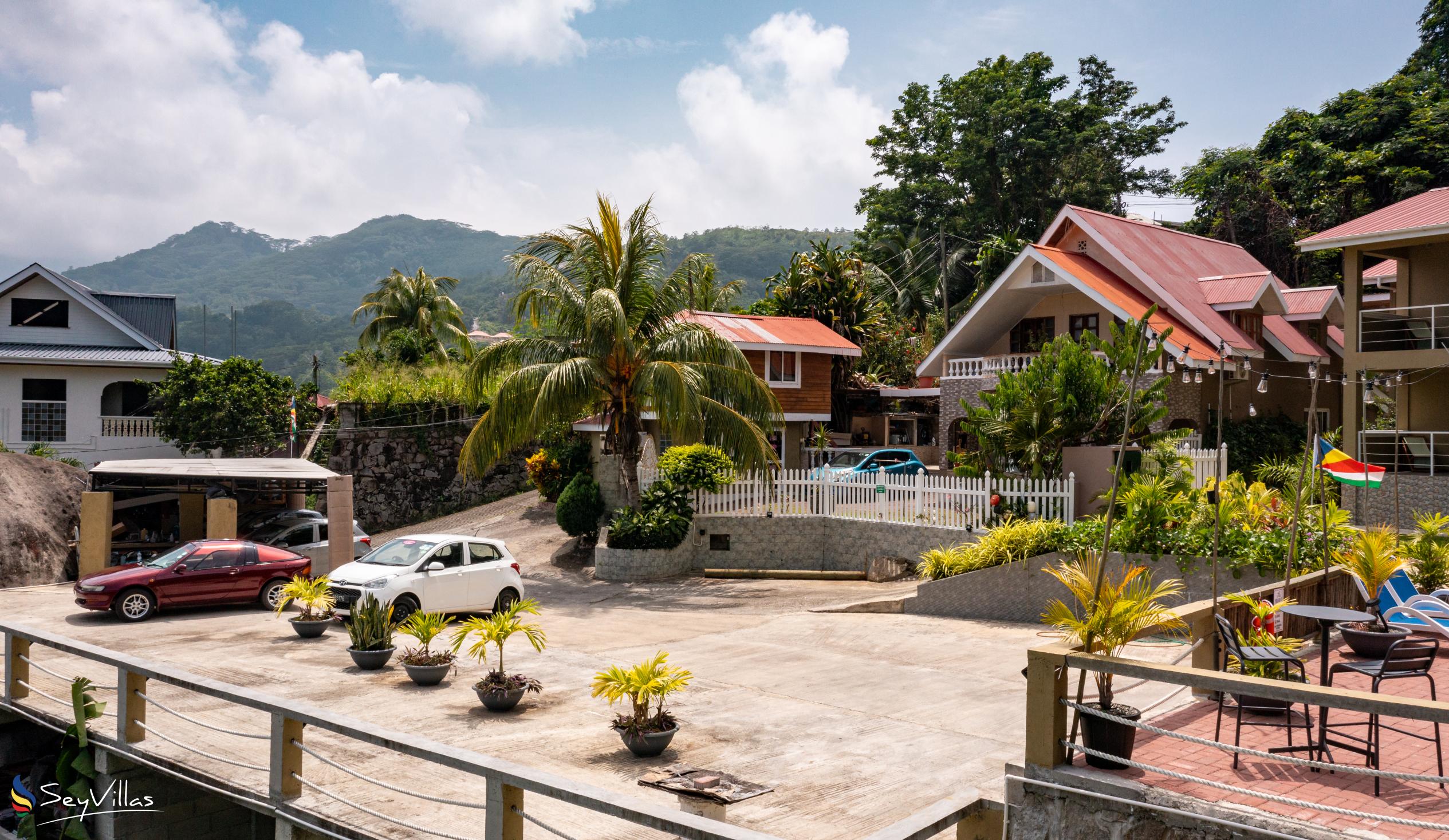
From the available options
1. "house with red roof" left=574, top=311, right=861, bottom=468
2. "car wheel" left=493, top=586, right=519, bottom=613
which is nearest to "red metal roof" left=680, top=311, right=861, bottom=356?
"house with red roof" left=574, top=311, right=861, bottom=468

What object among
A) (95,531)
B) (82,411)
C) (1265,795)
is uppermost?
(82,411)

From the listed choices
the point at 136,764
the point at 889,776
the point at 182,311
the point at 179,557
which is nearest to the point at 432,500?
the point at 179,557

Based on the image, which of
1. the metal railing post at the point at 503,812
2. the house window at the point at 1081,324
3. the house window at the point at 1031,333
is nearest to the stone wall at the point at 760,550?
the house window at the point at 1031,333

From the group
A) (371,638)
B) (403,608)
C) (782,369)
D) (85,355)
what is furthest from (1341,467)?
(85,355)

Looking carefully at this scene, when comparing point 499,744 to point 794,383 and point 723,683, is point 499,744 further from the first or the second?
point 794,383

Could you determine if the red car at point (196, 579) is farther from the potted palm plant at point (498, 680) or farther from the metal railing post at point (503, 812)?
the metal railing post at point (503, 812)

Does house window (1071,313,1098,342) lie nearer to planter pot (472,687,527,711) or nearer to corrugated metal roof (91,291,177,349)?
planter pot (472,687,527,711)

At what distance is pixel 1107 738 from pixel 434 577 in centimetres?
1261

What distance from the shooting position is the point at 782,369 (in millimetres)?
29516

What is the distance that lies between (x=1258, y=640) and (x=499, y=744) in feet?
21.7

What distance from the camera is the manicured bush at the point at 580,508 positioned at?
2566 centimetres

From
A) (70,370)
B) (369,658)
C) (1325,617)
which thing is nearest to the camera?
(1325,617)

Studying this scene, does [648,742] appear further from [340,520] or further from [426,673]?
[340,520]

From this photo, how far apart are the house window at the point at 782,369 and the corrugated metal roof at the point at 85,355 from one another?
1895 cm
